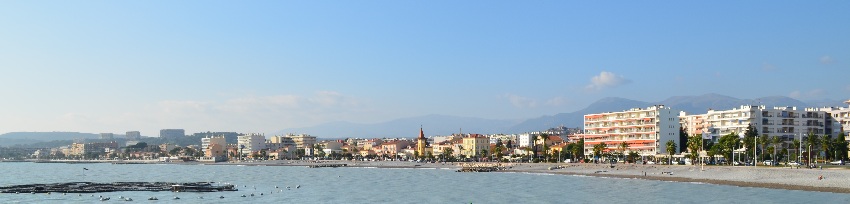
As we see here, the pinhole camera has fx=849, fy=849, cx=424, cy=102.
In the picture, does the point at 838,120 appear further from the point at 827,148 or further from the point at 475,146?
the point at 475,146

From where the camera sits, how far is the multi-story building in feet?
626

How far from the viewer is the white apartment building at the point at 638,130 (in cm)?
13875

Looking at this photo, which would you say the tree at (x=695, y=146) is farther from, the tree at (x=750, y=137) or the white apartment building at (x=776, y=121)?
the white apartment building at (x=776, y=121)

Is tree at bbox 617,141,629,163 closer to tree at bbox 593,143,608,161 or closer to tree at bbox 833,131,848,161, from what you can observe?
tree at bbox 593,143,608,161

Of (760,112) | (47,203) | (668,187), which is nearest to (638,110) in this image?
(760,112)

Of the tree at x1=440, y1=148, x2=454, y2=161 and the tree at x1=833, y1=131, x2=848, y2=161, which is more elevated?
the tree at x1=833, y1=131, x2=848, y2=161

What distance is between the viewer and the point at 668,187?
252 feet

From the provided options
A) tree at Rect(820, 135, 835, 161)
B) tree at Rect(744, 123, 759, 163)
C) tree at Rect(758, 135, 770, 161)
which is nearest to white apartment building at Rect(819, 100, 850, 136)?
tree at Rect(744, 123, 759, 163)

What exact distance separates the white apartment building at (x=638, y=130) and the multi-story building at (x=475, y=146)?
1569 inches

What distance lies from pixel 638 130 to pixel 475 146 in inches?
2126

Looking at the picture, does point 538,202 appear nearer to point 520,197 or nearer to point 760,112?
point 520,197

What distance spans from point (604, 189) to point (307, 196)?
26246mm

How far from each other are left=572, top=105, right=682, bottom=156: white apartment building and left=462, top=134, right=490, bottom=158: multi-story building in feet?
131

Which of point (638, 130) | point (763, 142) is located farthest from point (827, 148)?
point (638, 130)
